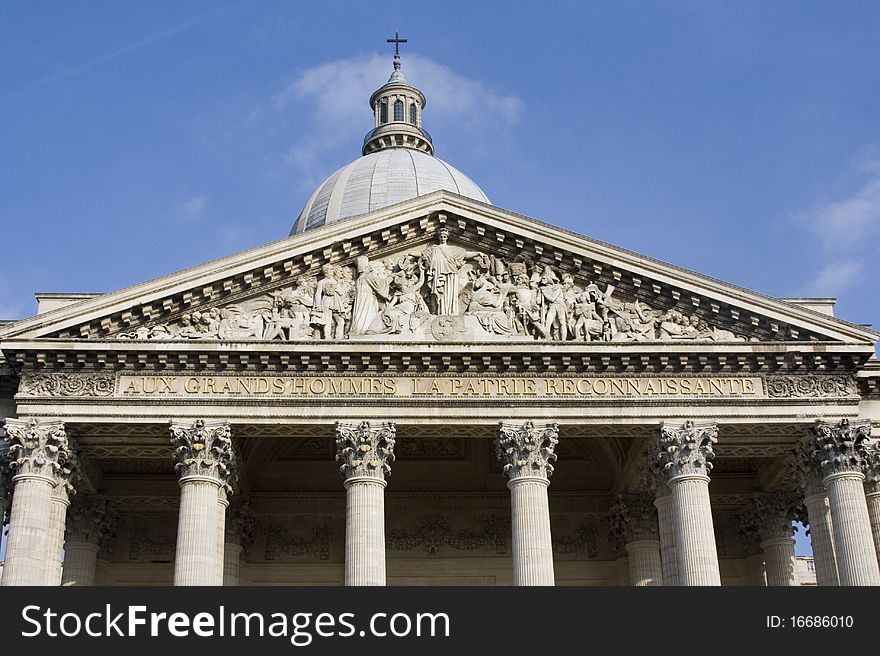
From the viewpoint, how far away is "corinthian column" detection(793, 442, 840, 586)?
98.6 feet

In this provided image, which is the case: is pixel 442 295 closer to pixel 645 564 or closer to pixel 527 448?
pixel 527 448

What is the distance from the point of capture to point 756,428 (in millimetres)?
30703

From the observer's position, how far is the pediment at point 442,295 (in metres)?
30.7

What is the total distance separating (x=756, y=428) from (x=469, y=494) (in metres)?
10.3

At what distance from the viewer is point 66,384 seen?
29938mm

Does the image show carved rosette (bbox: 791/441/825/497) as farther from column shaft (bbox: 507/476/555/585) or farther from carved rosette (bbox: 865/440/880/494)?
column shaft (bbox: 507/476/555/585)

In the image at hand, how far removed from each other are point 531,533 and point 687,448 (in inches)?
179

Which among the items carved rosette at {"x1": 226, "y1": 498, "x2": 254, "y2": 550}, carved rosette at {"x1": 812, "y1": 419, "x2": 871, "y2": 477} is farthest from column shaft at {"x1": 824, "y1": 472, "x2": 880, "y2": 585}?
carved rosette at {"x1": 226, "y1": 498, "x2": 254, "y2": 550}

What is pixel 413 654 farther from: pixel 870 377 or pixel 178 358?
pixel 870 377

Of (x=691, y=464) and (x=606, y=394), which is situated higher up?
(x=606, y=394)

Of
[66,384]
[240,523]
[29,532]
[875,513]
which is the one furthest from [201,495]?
→ [875,513]

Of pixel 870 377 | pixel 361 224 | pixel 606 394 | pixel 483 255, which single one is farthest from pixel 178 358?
pixel 870 377

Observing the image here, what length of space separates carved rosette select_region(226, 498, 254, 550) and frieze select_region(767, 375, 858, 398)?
50.9 ft

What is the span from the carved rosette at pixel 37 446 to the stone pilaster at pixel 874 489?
2034 cm
